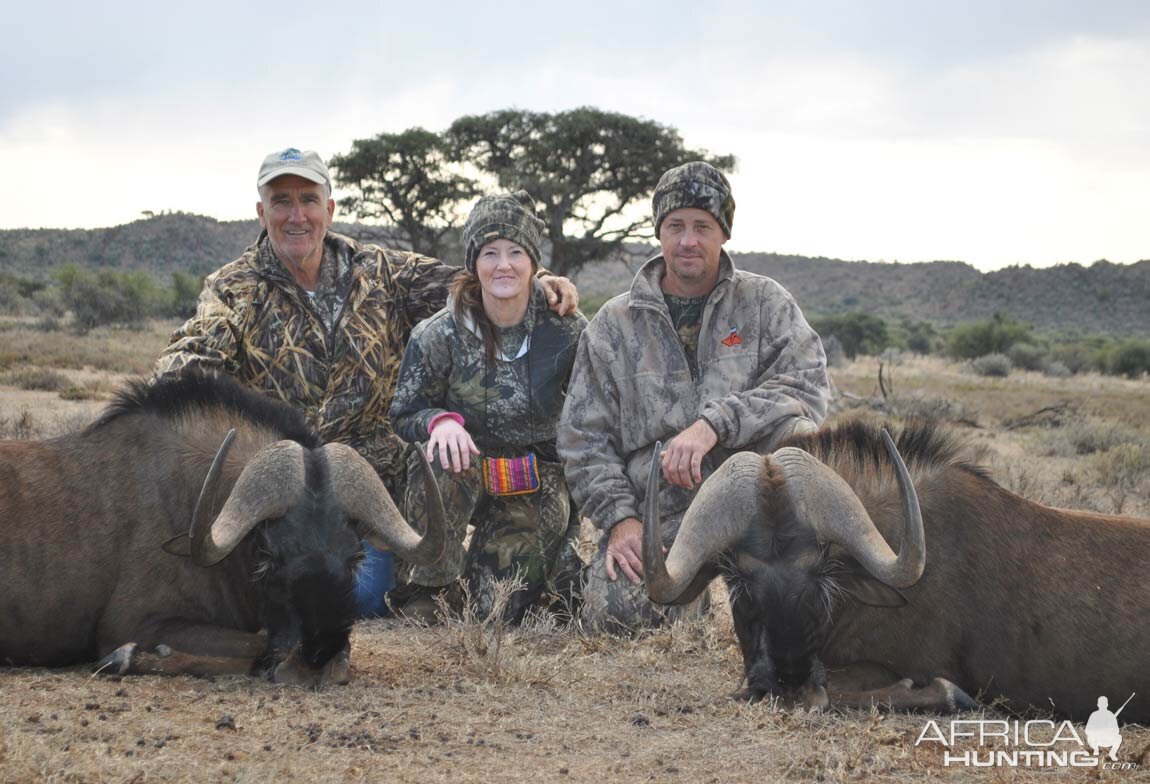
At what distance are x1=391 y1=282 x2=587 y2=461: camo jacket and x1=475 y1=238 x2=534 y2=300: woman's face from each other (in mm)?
290

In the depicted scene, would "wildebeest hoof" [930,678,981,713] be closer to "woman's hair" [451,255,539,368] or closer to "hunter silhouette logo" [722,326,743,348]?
"hunter silhouette logo" [722,326,743,348]

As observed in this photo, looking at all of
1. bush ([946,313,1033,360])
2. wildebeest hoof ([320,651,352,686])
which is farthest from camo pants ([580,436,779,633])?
bush ([946,313,1033,360])

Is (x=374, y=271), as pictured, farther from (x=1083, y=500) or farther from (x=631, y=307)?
(x=1083, y=500)

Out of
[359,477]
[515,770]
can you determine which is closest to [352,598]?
[359,477]

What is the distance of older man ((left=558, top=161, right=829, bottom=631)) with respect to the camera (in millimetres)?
6125

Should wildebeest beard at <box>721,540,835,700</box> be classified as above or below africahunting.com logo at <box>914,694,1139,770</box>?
above

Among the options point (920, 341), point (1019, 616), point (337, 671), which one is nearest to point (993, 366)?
point (920, 341)

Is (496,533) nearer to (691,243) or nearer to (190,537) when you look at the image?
(691,243)

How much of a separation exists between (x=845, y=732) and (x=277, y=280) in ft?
14.1

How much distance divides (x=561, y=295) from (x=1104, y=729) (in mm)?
3697

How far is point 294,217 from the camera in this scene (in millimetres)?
6848

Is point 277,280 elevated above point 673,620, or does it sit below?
Result: above

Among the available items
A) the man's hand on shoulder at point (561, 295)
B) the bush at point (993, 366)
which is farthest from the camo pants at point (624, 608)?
the bush at point (993, 366)

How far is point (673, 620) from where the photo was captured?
6.14 metres
